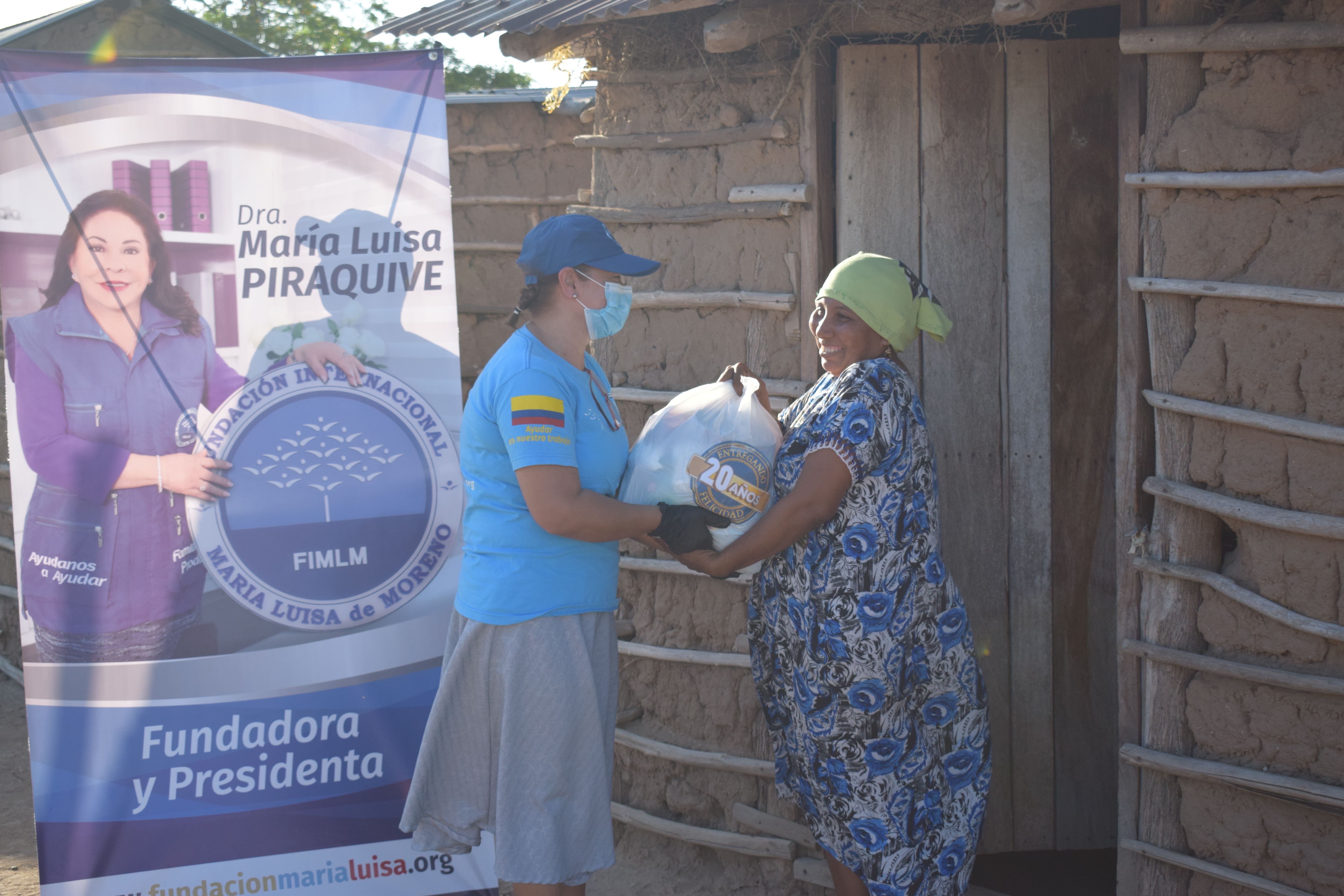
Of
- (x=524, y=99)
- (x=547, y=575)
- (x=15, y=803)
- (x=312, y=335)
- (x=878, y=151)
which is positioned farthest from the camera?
(x=524, y=99)

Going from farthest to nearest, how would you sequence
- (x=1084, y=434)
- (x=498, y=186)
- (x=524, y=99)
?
(x=498, y=186)
(x=524, y=99)
(x=1084, y=434)

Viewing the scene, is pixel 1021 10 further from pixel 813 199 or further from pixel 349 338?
pixel 349 338

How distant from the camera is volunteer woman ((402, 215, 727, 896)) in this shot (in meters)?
2.50

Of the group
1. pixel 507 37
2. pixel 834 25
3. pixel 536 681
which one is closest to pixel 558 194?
pixel 507 37

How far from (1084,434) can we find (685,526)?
182cm

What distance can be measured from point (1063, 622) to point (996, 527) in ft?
1.35

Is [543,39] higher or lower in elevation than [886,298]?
higher

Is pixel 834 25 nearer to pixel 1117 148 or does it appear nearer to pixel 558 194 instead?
pixel 1117 148

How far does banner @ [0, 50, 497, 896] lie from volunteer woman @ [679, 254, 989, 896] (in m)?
1.29

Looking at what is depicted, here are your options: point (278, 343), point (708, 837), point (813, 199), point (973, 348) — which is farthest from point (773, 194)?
point (708, 837)

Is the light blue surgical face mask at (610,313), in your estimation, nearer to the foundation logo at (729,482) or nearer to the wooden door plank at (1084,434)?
the foundation logo at (729,482)

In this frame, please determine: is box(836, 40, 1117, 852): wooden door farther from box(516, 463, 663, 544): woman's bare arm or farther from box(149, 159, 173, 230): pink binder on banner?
box(149, 159, 173, 230): pink binder on banner

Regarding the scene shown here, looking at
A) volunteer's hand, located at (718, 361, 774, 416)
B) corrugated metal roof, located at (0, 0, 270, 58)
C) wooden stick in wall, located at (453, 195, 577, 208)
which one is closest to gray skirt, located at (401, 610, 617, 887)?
volunteer's hand, located at (718, 361, 774, 416)

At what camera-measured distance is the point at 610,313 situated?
272 cm
